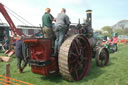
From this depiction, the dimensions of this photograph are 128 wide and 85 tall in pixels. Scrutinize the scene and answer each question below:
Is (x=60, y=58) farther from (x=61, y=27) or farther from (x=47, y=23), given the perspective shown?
(x=47, y=23)

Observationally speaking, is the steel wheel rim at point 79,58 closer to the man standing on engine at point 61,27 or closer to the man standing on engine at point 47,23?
the man standing on engine at point 61,27

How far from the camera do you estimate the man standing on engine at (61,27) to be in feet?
12.4

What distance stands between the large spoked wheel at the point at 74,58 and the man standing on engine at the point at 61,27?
23 centimetres

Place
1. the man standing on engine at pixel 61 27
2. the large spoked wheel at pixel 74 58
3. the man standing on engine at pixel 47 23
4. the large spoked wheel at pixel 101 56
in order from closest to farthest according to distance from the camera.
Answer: the large spoked wheel at pixel 74 58 → the man standing on engine at pixel 61 27 → the man standing on engine at pixel 47 23 → the large spoked wheel at pixel 101 56

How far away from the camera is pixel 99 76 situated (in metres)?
4.32

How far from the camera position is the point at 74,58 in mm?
3979

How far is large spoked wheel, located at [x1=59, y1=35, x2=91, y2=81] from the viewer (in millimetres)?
3463

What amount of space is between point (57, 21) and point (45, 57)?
1086 mm

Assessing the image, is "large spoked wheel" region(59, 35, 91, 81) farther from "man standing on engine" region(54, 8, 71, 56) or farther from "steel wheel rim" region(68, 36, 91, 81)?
"man standing on engine" region(54, 8, 71, 56)

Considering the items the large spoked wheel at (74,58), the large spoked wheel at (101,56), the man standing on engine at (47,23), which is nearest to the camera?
the large spoked wheel at (74,58)

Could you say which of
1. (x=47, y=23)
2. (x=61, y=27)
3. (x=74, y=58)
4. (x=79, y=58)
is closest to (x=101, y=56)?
(x=79, y=58)

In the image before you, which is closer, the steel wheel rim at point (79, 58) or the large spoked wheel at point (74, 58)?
the large spoked wheel at point (74, 58)

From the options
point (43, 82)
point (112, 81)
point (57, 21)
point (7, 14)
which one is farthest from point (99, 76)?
point (7, 14)

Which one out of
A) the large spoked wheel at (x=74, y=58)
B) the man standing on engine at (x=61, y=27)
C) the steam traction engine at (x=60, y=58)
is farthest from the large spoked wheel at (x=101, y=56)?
the man standing on engine at (x=61, y=27)
